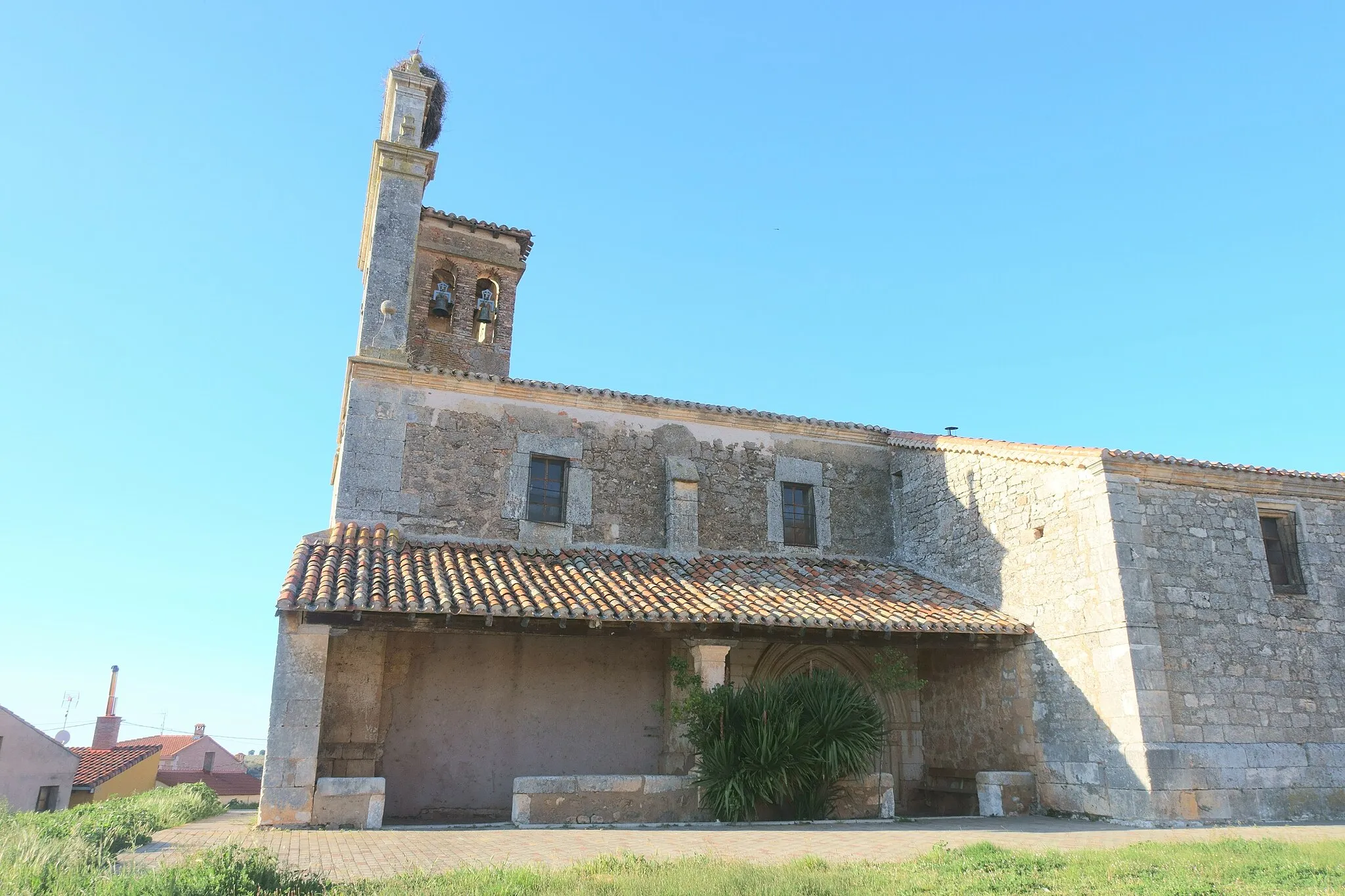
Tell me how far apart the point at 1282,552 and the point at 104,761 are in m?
31.8

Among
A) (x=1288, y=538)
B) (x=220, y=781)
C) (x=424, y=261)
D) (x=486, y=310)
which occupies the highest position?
(x=424, y=261)

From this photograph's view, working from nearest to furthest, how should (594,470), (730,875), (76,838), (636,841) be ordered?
1. (730,875)
2. (76,838)
3. (636,841)
4. (594,470)

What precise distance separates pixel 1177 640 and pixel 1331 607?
2983 millimetres

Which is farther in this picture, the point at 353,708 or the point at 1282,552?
the point at 1282,552

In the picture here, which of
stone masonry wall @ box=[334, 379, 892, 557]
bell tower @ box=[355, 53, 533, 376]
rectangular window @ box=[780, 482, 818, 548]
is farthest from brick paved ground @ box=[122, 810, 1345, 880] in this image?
bell tower @ box=[355, 53, 533, 376]

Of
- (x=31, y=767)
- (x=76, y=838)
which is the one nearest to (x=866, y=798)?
(x=76, y=838)

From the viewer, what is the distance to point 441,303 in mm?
15898

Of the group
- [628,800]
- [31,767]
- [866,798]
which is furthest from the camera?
[31,767]

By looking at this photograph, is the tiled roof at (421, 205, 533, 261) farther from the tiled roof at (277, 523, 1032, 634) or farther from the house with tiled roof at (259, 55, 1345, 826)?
the tiled roof at (277, 523, 1032, 634)

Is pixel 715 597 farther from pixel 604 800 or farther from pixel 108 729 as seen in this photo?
pixel 108 729

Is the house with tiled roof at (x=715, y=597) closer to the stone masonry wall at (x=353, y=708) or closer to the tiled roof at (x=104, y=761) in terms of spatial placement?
the stone masonry wall at (x=353, y=708)

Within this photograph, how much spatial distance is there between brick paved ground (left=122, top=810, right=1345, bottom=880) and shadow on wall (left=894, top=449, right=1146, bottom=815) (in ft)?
3.15

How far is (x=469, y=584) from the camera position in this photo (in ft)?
37.7

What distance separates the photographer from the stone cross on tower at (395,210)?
14625 mm
